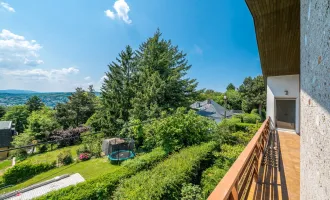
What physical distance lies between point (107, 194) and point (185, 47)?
1602 centimetres

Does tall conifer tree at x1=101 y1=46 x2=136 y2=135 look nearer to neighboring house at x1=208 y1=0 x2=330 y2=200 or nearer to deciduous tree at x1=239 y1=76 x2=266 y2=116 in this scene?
neighboring house at x1=208 y1=0 x2=330 y2=200

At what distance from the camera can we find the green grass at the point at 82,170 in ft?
30.6

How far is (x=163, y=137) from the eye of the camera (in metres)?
8.01

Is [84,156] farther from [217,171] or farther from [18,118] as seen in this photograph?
[18,118]

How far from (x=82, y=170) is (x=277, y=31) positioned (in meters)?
12.5

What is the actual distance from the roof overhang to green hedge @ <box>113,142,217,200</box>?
4718mm

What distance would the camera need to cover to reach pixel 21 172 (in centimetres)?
993

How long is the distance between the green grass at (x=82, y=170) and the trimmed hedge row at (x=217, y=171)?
18.5ft

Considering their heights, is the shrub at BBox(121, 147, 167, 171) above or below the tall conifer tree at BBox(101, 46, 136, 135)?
below

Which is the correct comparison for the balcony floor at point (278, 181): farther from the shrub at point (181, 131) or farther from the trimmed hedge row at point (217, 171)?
the shrub at point (181, 131)

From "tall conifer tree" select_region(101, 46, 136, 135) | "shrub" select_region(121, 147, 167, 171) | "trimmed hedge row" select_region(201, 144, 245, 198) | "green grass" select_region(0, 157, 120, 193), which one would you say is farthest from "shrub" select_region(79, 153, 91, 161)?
"trimmed hedge row" select_region(201, 144, 245, 198)

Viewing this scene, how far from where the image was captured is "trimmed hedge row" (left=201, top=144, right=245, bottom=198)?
16.8 feet

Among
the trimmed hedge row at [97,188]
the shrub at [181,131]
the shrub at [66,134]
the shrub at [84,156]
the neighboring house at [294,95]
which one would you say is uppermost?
the neighboring house at [294,95]

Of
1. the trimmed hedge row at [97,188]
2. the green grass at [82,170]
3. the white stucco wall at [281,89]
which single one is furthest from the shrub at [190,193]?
the green grass at [82,170]
